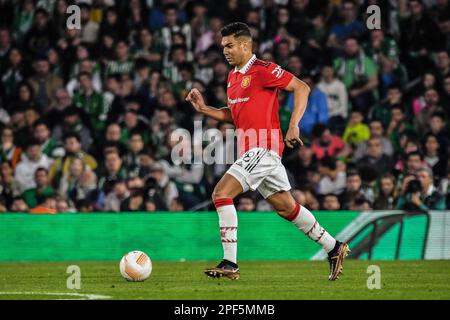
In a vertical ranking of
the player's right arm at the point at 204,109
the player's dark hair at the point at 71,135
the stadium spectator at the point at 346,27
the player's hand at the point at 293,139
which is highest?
the stadium spectator at the point at 346,27

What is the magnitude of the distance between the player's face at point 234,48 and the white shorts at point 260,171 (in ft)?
3.34

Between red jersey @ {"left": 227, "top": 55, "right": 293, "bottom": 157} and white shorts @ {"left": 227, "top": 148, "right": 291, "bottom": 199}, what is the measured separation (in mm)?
110

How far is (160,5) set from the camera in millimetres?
20969

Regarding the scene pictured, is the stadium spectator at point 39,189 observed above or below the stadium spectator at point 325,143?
below

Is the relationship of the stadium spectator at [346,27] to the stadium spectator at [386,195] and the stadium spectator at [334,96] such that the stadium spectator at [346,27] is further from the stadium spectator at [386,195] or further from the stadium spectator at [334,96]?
the stadium spectator at [386,195]

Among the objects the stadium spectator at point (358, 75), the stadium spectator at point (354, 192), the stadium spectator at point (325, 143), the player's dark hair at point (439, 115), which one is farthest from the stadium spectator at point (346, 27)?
the stadium spectator at point (354, 192)

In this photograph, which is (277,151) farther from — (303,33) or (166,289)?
(303,33)

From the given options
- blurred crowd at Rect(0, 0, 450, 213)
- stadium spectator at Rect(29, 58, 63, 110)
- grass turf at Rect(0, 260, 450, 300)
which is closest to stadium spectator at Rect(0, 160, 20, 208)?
blurred crowd at Rect(0, 0, 450, 213)

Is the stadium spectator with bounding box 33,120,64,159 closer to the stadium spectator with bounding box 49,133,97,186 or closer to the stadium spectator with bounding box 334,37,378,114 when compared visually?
the stadium spectator with bounding box 49,133,97,186

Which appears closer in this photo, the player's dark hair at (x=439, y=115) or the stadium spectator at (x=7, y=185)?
the stadium spectator at (x=7, y=185)

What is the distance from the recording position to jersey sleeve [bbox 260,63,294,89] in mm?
11312

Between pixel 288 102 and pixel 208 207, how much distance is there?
2.76m

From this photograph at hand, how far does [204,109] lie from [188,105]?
7.22 m

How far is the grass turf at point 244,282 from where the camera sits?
9.68 metres
